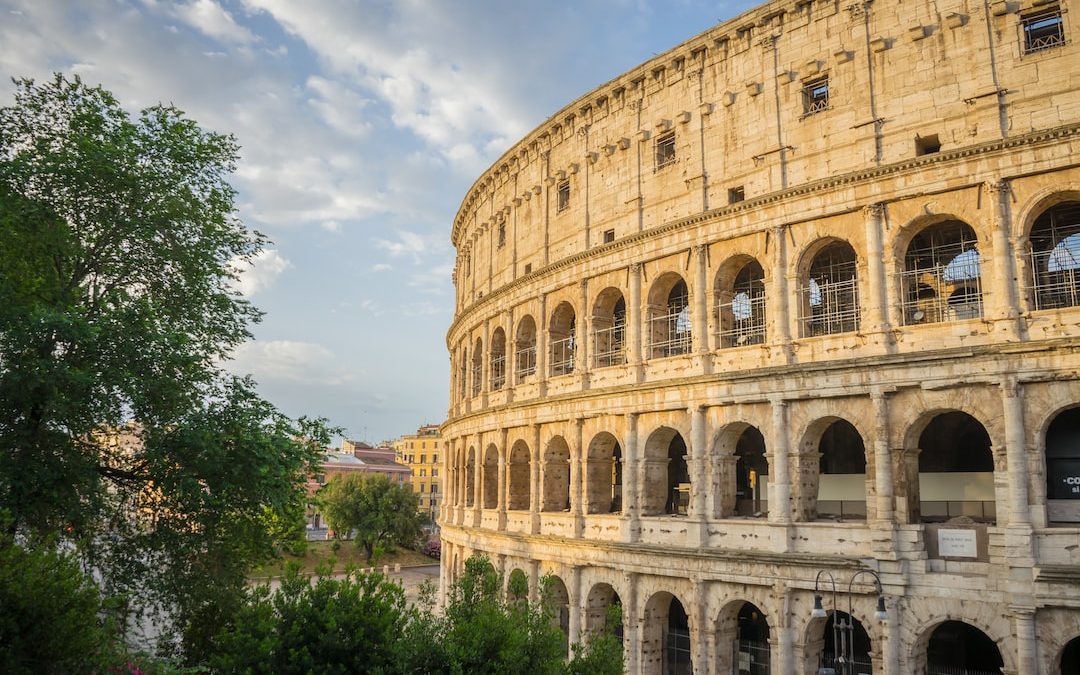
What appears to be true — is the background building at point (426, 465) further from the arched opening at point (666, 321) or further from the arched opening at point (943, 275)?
the arched opening at point (943, 275)

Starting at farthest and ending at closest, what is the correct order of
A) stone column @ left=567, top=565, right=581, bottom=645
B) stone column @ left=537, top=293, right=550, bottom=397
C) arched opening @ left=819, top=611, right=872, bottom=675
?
stone column @ left=537, top=293, right=550, bottom=397 → stone column @ left=567, top=565, right=581, bottom=645 → arched opening @ left=819, top=611, right=872, bottom=675

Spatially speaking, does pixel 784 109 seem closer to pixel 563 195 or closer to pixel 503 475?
pixel 563 195

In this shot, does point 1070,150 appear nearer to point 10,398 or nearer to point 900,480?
point 900,480

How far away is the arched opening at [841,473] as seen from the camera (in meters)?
24.4

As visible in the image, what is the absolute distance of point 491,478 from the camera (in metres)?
36.3

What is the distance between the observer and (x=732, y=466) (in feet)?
82.4

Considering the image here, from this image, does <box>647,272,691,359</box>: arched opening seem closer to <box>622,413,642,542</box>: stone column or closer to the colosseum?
the colosseum

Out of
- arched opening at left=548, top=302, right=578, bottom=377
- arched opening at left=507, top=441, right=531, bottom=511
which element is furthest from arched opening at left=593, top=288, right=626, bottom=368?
arched opening at left=507, top=441, right=531, bottom=511

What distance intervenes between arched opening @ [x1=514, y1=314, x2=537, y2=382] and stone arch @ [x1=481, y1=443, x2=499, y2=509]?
353 cm

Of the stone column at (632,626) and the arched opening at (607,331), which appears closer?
the stone column at (632,626)

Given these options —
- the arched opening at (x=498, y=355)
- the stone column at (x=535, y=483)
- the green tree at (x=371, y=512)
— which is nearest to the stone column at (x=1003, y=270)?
the stone column at (x=535, y=483)

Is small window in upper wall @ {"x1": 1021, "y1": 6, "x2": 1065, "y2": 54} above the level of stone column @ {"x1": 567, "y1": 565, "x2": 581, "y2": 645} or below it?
above

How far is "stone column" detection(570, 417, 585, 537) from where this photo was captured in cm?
2923

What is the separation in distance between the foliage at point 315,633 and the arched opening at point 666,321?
1485 centimetres
